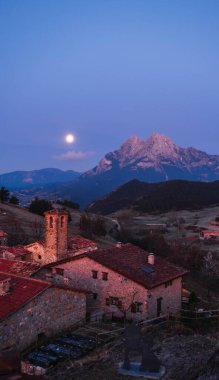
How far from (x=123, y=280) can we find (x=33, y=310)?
7.36 metres

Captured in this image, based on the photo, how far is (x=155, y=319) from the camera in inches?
1077

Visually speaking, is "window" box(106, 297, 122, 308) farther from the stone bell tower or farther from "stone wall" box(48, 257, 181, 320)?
the stone bell tower

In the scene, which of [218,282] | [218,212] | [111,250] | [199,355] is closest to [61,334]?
[199,355]

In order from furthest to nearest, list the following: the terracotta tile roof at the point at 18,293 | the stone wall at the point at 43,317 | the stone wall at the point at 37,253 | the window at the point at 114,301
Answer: the stone wall at the point at 37,253 → the window at the point at 114,301 → the terracotta tile roof at the point at 18,293 → the stone wall at the point at 43,317

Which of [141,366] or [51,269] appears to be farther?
[51,269]

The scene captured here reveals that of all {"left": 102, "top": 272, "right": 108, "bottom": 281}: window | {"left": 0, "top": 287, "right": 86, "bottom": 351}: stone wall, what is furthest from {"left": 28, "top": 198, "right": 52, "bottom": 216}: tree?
{"left": 0, "top": 287, "right": 86, "bottom": 351}: stone wall

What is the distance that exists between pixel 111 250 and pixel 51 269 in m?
4.18

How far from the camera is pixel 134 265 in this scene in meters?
31.2

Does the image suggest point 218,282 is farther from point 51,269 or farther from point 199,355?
point 199,355

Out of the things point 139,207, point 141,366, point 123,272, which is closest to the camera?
point 141,366

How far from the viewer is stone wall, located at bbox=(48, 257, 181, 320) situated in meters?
28.5

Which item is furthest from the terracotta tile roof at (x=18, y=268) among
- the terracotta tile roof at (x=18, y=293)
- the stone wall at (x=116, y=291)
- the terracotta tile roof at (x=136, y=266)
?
the terracotta tile roof at (x=18, y=293)

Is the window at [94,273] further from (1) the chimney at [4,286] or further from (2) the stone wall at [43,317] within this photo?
(1) the chimney at [4,286]

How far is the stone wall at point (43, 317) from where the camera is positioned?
2198 centimetres
